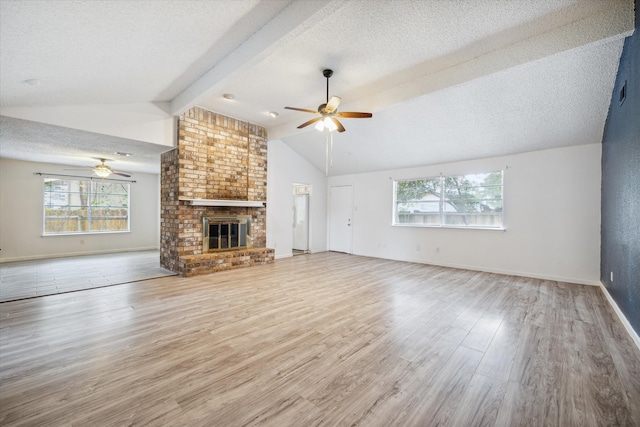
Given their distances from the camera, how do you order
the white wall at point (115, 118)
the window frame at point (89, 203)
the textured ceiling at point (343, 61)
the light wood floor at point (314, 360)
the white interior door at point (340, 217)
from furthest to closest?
the white interior door at point (340, 217) → the window frame at point (89, 203) → the white wall at point (115, 118) → the textured ceiling at point (343, 61) → the light wood floor at point (314, 360)

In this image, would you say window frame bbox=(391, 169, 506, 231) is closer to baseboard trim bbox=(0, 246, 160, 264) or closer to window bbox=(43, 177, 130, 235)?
baseboard trim bbox=(0, 246, 160, 264)

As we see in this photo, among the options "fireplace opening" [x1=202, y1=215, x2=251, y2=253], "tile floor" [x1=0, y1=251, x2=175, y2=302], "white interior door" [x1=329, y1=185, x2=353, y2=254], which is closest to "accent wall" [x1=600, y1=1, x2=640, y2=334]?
"white interior door" [x1=329, y1=185, x2=353, y2=254]

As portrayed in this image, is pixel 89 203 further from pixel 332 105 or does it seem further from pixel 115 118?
pixel 332 105

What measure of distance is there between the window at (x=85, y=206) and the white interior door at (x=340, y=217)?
6102 millimetres

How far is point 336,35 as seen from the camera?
2881 millimetres

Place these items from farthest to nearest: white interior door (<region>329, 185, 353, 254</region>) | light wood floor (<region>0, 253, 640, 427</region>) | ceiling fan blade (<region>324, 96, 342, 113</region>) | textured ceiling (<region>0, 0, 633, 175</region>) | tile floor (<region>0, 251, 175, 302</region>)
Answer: white interior door (<region>329, 185, 353, 254</region>)
tile floor (<region>0, 251, 175, 302</region>)
ceiling fan blade (<region>324, 96, 342, 113</region>)
textured ceiling (<region>0, 0, 633, 175</region>)
light wood floor (<region>0, 253, 640, 427</region>)

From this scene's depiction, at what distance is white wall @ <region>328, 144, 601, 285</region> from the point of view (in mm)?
4637

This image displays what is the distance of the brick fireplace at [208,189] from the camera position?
514 cm

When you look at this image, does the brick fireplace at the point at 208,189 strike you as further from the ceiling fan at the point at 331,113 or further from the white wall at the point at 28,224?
the white wall at the point at 28,224

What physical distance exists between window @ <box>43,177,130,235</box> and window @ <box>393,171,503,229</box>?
7895 mm

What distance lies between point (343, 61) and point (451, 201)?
13.9 feet

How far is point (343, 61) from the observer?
11.1 feet

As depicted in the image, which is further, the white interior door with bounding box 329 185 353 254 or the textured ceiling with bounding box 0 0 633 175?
the white interior door with bounding box 329 185 353 254

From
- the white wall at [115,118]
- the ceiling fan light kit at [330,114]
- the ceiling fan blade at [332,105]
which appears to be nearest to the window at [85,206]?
the white wall at [115,118]
